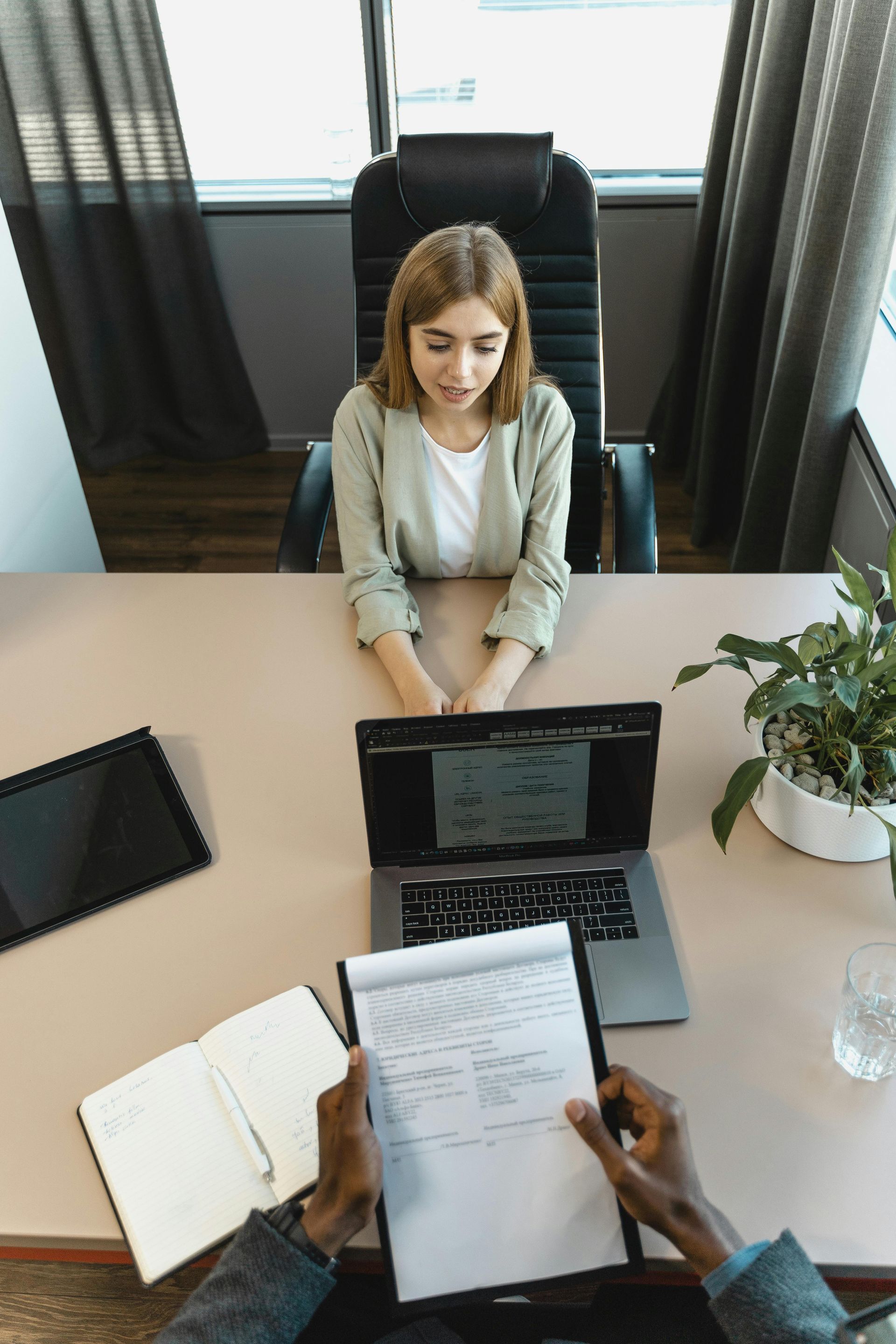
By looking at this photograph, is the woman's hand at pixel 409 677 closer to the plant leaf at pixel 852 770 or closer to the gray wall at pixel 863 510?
the plant leaf at pixel 852 770

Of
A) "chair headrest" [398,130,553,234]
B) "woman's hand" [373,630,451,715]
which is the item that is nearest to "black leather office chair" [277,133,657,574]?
"chair headrest" [398,130,553,234]

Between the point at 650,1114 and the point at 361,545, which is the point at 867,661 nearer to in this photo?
the point at 650,1114

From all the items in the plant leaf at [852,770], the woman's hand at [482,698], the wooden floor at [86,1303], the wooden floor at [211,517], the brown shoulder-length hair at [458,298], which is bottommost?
the wooden floor at [86,1303]

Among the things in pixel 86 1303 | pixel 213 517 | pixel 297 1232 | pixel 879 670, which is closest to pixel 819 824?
pixel 879 670

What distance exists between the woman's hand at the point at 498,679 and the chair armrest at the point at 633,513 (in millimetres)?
331

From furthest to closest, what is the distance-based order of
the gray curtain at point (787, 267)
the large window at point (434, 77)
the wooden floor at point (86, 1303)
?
the large window at point (434, 77) < the gray curtain at point (787, 267) < the wooden floor at point (86, 1303)

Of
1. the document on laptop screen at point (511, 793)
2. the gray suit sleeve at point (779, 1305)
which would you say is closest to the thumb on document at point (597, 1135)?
the gray suit sleeve at point (779, 1305)

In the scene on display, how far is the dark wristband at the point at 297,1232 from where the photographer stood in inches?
29.1

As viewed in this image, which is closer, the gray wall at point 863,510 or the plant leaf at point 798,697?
the plant leaf at point 798,697

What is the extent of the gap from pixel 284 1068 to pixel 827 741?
665mm

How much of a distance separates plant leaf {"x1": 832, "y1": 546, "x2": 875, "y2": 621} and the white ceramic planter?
165 millimetres

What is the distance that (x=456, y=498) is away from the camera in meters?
1.47

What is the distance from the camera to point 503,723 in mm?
983

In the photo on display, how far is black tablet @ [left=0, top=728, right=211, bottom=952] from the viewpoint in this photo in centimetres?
105
